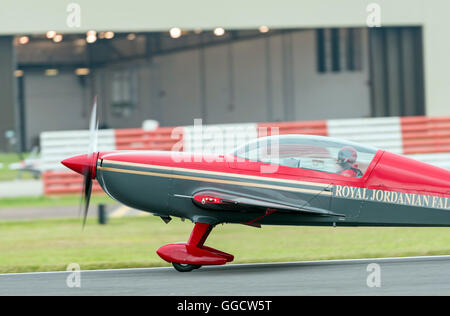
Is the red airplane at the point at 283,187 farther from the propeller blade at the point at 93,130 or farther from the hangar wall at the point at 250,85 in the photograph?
the hangar wall at the point at 250,85

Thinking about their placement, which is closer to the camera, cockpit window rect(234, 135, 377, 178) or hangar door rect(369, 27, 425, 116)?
cockpit window rect(234, 135, 377, 178)

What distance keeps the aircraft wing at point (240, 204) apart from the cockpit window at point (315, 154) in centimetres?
50

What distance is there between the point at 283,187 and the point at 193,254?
1390mm

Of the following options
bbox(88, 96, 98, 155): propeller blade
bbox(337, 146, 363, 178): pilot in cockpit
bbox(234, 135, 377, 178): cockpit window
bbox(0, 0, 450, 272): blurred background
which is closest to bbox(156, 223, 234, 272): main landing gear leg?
bbox(234, 135, 377, 178): cockpit window

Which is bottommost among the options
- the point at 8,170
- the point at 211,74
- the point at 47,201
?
the point at 47,201

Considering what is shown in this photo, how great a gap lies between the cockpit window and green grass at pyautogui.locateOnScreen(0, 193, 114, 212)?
30.4 feet

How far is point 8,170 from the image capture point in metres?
23.7

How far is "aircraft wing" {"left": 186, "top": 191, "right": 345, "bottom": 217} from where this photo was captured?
28.0 feet

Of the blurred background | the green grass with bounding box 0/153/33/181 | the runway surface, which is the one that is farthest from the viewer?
the green grass with bounding box 0/153/33/181

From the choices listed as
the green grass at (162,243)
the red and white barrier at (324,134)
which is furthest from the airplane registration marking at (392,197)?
the red and white barrier at (324,134)

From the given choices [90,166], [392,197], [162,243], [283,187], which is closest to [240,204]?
[283,187]

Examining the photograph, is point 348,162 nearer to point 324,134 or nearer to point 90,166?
point 90,166

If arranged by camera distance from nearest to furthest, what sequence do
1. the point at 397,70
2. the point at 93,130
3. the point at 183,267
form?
the point at 183,267 → the point at 93,130 → the point at 397,70

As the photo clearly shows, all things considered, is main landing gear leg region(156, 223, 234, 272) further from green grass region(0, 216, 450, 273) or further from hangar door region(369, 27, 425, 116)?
hangar door region(369, 27, 425, 116)
